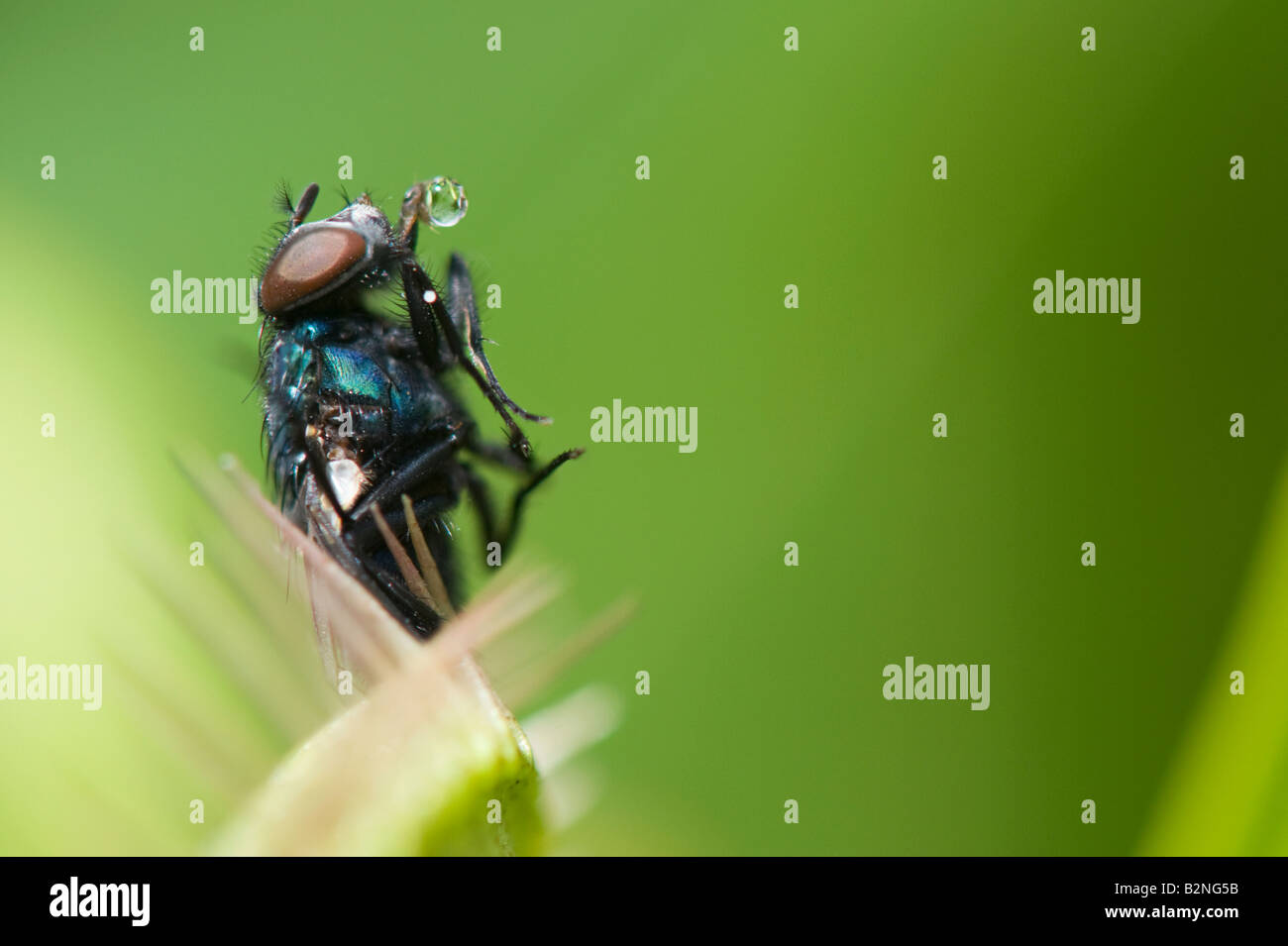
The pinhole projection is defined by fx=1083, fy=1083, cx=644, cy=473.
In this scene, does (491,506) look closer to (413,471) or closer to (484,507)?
(484,507)

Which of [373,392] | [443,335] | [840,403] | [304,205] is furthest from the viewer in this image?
[304,205]

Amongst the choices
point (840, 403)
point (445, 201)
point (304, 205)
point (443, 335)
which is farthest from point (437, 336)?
point (840, 403)

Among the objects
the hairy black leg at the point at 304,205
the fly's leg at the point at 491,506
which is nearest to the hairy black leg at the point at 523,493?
the fly's leg at the point at 491,506

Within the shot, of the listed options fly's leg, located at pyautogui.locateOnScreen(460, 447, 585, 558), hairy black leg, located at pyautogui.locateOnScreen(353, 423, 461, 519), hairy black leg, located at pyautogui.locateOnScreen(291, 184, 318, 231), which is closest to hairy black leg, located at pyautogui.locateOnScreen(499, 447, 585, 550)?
fly's leg, located at pyautogui.locateOnScreen(460, 447, 585, 558)

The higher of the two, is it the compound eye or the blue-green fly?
the compound eye

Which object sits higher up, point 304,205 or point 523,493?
point 304,205

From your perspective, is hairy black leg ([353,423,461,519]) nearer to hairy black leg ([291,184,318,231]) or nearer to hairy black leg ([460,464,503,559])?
hairy black leg ([460,464,503,559])

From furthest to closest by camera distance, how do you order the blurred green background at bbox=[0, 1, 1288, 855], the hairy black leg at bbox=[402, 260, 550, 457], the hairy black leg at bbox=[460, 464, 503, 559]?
1. the hairy black leg at bbox=[460, 464, 503, 559]
2. the hairy black leg at bbox=[402, 260, 550, 457]
3. the blurred green background at bbox=[0, 1, 1288, 855]
